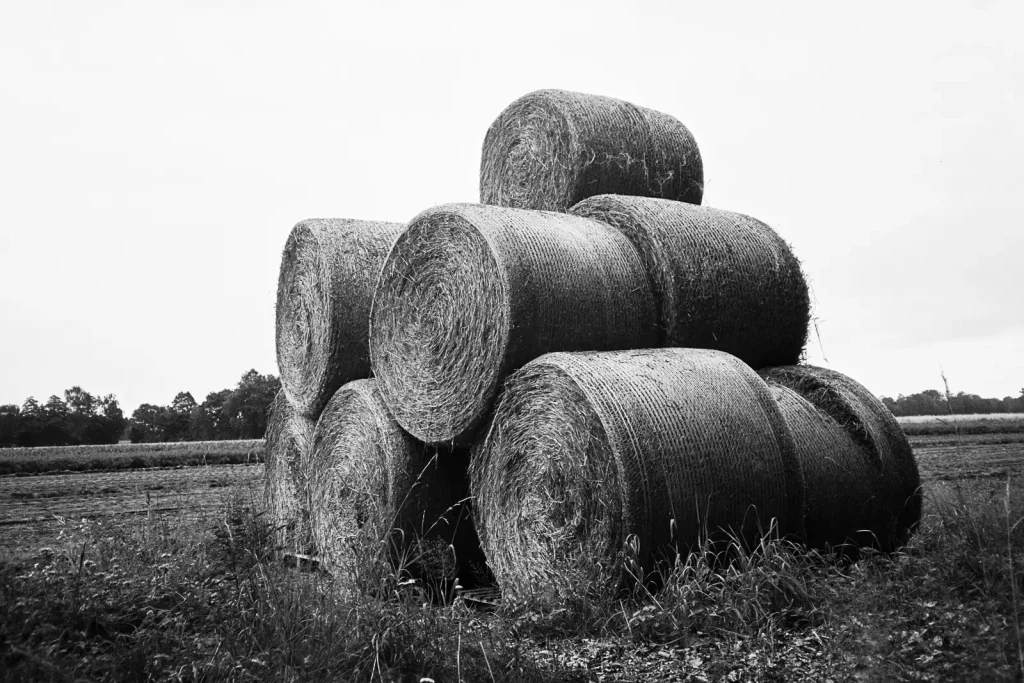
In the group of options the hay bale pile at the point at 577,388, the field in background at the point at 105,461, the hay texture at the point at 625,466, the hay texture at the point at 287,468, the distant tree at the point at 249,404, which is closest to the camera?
the hay texture at the point at 625,466

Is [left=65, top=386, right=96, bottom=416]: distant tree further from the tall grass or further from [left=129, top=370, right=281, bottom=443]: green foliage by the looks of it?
the tall grass

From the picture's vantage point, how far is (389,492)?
5.88 meters

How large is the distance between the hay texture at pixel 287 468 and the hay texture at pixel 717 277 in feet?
10.0

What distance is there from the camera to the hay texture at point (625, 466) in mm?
4336

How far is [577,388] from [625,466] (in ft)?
1.56

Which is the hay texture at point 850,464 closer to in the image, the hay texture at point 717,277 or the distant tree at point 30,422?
the hay texture at point 717,277

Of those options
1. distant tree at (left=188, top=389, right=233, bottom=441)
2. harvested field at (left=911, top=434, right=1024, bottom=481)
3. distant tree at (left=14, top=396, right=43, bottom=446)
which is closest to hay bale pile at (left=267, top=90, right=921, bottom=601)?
harvested field at (left=911, top=434, right=1024, bottom=481)

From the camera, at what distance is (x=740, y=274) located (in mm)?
5793

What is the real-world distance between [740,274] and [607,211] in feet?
3.04

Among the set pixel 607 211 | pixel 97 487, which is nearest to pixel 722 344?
pixel 607 211

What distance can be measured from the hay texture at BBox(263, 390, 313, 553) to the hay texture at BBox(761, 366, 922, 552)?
147 inches

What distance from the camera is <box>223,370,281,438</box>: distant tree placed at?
23.8 metres

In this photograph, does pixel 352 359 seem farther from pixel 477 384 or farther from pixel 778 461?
pixel 778 461

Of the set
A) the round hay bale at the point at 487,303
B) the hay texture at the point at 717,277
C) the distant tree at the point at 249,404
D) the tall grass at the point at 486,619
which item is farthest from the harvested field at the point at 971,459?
the distant tree at the point at 249,404
